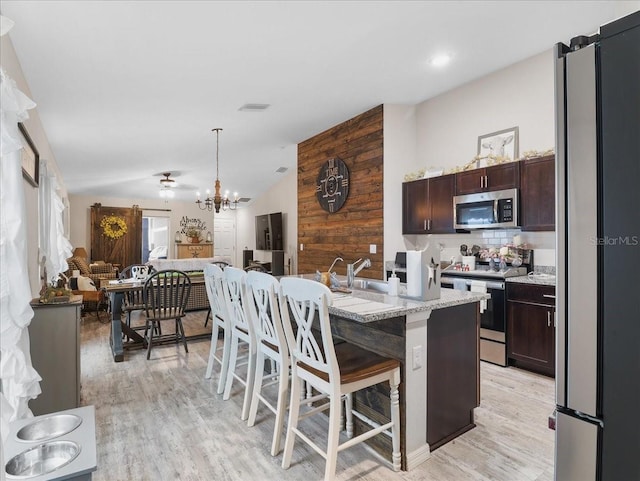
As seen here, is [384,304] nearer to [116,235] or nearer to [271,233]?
[271,233]

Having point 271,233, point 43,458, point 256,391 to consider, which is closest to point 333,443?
point 256,391

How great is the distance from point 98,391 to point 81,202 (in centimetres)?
803

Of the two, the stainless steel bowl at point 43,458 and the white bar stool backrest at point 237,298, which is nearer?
the stainless steel bowl at point 43,458

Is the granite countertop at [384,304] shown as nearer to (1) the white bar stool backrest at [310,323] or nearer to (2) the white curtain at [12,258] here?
(1) the white bar stool backrest at [310,323]

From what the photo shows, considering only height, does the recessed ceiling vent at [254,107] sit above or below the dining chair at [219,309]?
above

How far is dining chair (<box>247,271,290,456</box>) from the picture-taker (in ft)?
7.27

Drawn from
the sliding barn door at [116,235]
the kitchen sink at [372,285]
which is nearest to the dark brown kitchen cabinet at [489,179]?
the kitchen sink at [372,285]

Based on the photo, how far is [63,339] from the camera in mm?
2713

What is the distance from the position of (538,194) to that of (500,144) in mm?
905

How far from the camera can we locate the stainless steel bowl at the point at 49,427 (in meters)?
1.43

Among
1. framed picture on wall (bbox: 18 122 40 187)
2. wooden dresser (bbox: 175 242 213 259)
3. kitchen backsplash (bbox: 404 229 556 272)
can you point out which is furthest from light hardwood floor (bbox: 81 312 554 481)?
wooden dresser (bbox: 175 242 213 259)

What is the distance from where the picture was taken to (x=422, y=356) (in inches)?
83.4

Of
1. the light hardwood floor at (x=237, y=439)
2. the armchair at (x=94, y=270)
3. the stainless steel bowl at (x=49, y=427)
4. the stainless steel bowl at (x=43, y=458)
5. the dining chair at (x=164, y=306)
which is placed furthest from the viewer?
the armchair at (x=94, y=270)

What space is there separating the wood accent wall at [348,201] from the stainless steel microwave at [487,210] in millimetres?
1007
